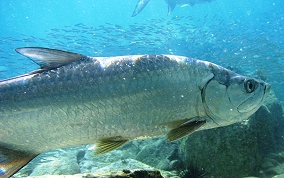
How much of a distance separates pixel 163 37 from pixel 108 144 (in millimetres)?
25861

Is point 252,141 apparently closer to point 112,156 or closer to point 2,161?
point 112,156

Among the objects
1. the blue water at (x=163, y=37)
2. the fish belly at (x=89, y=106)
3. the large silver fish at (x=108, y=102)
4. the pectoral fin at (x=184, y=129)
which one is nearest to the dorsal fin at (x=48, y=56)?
the large silver fish at (x=108, y=102)

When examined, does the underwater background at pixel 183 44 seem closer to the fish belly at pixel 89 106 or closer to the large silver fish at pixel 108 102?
the large silver fish at pixel 108 102

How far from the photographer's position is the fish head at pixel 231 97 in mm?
2115

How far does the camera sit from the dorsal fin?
2.19 metres

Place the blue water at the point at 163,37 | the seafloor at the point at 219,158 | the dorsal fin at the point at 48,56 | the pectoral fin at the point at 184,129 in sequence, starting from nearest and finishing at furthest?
the pectoral fin at the point at 184,129
the dorsal fin at the point at 48,56
the seafloor at the point at 219,158
the blue water at the point at 163,37

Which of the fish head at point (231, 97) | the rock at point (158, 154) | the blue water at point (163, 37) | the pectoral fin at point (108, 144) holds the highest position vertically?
the blue water at point (163, 37)

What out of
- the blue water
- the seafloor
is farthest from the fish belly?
the blue water

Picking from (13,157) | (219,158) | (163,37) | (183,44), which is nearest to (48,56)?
(13,157)

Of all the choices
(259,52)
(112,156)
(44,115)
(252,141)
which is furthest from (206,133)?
(259,52)

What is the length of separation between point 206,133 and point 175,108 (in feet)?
14.6

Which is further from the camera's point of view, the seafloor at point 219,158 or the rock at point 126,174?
the seafloor at point 219,158

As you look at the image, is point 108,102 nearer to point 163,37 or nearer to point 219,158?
point 219,158

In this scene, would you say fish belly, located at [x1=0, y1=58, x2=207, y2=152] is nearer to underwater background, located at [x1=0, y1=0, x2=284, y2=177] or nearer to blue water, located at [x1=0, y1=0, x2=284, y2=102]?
underwater background, located at [x1=0, y1=0, x2=284, y2=177]
